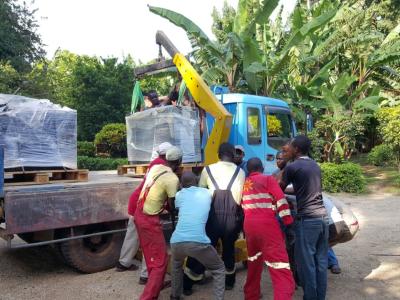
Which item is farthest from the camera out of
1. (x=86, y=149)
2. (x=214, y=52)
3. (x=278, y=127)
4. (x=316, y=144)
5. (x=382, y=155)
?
(x=86, y=149)

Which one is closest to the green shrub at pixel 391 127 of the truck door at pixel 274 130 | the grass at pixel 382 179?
the grass at pixel 382 179

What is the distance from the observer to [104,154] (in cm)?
1736

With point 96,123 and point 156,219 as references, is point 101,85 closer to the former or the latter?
point 96,123

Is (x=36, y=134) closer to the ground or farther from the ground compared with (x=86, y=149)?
closer to the ground

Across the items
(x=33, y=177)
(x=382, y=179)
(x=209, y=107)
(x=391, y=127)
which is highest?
(x=391, y=127)

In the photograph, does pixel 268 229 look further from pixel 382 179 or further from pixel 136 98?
pixel 382 179

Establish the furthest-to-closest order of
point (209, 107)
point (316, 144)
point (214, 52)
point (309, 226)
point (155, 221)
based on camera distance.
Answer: point (316, 144) < point (214, 52) < point (209, 107) < point (155, 221) < point (309, 226)

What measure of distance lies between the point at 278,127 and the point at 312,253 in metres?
3.03

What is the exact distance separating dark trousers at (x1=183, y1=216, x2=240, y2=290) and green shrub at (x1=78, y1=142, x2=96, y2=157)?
1350 cm

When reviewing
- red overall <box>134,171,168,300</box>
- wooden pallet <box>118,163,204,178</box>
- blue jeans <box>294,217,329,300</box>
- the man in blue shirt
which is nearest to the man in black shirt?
A: blue jeans <box>294,217,329,300</box>

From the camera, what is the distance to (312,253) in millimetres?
4051

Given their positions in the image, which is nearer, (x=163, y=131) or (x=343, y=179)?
(x=163, y=131)

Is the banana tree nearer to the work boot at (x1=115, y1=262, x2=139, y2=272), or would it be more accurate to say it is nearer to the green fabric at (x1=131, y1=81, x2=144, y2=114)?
the green fabric at (x1=131, y1=81, x2=144, y2=114)

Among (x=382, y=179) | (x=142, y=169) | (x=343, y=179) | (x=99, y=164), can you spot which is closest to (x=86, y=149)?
(x=99, y=164)
